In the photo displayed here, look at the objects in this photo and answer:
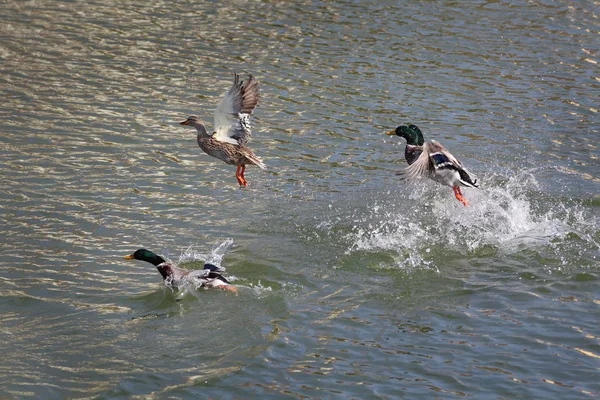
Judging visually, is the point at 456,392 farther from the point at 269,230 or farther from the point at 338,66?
the point at 338,66

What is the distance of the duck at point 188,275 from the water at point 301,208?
0.12m

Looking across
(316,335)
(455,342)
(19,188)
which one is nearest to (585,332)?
(455,342)

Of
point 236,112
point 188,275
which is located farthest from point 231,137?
point 188,275

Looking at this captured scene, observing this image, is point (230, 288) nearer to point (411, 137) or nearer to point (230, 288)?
point (230, 288)

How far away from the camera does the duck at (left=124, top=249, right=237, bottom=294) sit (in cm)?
921

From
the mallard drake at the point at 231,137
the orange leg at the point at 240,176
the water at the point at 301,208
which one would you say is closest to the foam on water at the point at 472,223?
the water at the point at 301,208

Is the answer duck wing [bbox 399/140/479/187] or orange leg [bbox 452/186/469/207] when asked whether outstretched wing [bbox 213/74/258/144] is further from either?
orange leg [bbox 452/186/469/207]

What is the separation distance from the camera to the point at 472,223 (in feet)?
36.9

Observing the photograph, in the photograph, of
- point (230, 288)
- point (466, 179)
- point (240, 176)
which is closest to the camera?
point (230, 288)

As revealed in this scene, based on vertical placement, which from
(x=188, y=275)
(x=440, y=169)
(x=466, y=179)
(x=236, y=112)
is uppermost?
(x=236, y=112)

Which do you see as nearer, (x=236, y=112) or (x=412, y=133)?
(x=236, y=112)

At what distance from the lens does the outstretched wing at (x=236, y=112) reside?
10328 mm

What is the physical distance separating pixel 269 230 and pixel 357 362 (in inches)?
133

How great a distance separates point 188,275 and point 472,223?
12.3 feet
